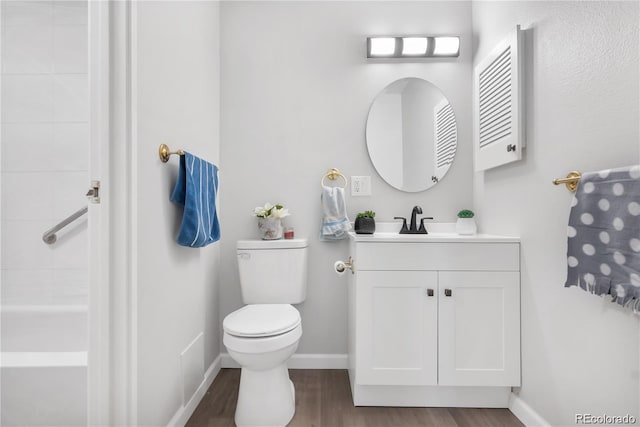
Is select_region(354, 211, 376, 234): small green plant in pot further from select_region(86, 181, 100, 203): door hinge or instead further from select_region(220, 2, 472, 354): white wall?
select_region(86, 181, 100, 203): door hinge

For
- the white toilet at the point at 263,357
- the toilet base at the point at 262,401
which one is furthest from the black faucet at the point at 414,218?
the toilet base at the point at 262,401

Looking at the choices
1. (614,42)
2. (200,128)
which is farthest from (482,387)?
(200,128)

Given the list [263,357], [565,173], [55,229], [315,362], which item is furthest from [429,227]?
[55,229]

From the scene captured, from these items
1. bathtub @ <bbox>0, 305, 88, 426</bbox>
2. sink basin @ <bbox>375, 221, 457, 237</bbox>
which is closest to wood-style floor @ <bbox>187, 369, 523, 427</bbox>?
bathtub @ <bbox>0, 305, 88, 426</bbox>

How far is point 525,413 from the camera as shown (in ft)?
4.62

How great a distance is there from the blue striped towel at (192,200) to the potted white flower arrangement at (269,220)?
43 centimetres

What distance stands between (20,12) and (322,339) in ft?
8.78

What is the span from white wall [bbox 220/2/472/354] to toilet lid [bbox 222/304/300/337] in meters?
0.50

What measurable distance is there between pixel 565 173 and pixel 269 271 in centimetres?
147

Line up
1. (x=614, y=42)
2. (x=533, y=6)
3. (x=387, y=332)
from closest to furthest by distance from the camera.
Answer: (x=614, y=42), (x=533, y=6), (x=387, y=332)

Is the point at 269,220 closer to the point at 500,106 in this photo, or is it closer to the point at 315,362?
the point at 315,362

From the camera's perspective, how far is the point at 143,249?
108cm

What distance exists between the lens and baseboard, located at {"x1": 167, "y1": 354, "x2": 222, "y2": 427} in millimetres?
1327

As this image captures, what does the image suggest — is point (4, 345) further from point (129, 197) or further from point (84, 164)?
point (129, 197)
